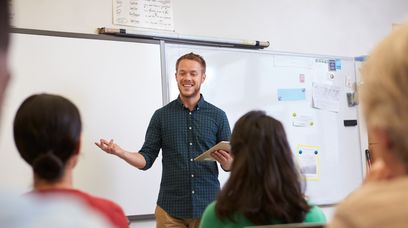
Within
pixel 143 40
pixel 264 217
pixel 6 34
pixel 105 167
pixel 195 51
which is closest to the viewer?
pixel 6 34

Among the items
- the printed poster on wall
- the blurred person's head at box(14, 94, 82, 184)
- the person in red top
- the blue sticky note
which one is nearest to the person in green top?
the person in red top

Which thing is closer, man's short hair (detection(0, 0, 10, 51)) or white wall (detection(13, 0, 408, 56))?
man's short hair (detection(0, 0, 10, 51))

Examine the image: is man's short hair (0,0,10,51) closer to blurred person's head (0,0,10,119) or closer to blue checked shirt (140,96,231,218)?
blurred person's head (0,0,10,119)

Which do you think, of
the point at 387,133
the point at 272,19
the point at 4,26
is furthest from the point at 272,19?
the point at 4,26

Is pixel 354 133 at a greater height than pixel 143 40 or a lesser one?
lesser

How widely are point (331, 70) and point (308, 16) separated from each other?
0.51m

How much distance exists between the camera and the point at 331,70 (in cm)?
420

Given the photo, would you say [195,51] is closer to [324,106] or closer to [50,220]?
[324,106]

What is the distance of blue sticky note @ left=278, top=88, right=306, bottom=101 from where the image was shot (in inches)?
156

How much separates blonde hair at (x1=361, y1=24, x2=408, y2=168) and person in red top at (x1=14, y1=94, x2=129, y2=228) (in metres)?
0.60

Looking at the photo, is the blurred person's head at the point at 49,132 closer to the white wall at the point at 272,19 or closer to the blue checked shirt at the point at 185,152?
the blue checked shirt at the point at 185,152

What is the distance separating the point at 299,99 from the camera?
4.03 metres

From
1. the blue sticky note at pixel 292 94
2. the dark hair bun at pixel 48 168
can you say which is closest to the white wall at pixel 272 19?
the blue sticky note at pixel 292 94

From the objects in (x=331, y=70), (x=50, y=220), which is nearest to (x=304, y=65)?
(x=331, y=70)
